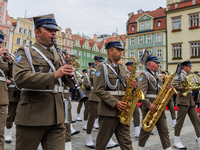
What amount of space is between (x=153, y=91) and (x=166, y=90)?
324 millimetres

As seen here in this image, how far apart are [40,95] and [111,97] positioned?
58.1 inches

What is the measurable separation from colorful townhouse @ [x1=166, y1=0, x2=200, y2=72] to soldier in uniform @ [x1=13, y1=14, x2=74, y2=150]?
94.4 ft

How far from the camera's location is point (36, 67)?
275 cm

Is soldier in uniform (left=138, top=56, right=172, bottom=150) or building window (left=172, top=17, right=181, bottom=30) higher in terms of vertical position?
building window (left=172, top=17, right=181, bottom=30)

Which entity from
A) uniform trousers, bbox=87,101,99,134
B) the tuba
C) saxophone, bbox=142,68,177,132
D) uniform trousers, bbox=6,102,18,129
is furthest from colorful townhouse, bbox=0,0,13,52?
saxophone, bbox=142,68,177,132

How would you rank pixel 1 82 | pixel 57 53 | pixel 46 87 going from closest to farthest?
pixel 46 87
pixel 57 53
pixel 1 82

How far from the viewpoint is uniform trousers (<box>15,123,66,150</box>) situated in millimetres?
2617

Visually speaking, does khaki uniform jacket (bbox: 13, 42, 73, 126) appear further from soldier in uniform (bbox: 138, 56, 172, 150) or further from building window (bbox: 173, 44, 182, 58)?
building window (bbox: 173, 44, 182, 58)

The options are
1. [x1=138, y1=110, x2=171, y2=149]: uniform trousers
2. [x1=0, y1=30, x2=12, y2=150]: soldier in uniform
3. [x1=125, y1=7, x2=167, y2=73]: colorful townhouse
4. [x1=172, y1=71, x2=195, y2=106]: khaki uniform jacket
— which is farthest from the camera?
[x1=125, y1=7, x2=167, y2=73]: colorful townhouse

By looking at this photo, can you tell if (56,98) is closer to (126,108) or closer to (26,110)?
(26,110)

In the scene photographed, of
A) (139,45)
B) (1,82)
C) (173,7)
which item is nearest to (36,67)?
(1,82)

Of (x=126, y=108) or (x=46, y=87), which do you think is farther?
(x=126, y=108)

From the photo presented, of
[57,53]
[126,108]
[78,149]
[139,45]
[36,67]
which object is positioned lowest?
[78,149]

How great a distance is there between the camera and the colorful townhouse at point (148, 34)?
36969 millimetres
